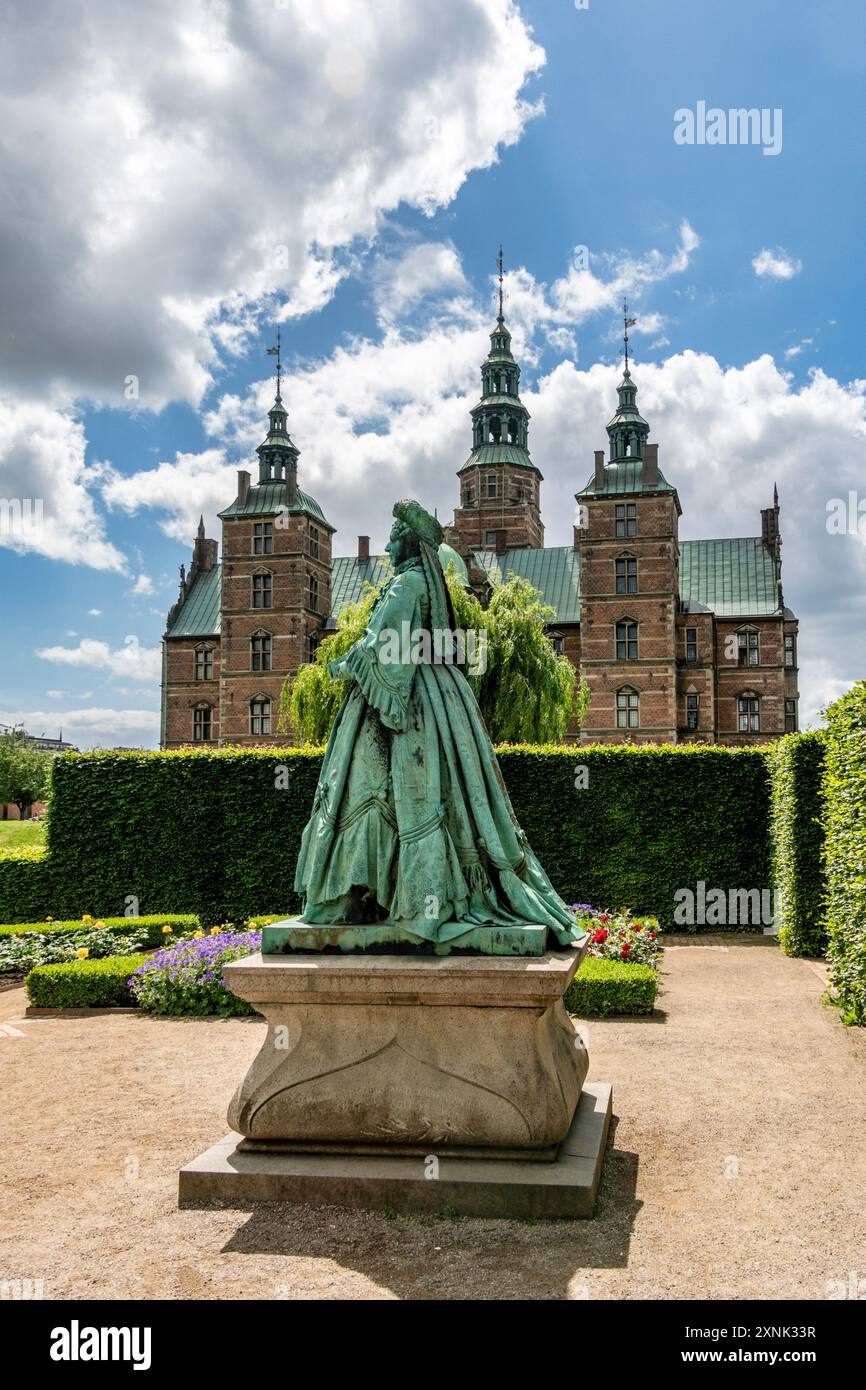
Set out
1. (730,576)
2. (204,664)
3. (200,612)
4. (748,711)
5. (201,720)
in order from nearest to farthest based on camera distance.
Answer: (748,711) < (730,576) < (201,720) < (204,664) < (200,612)

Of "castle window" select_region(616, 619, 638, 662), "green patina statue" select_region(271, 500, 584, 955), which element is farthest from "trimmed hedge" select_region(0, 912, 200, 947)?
"castle window" select_region(616, 619, 638, 662)

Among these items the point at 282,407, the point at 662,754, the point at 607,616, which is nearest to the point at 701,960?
the point at 662,754

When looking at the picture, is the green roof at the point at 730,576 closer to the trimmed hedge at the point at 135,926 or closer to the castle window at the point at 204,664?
the castle window at the point at 204,664

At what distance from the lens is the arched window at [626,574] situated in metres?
39.1

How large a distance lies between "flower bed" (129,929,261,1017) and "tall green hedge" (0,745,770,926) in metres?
5.22

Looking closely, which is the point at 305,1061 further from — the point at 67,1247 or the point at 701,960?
the point at 701,960

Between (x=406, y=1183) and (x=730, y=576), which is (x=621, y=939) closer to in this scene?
(x=406, y=1183)

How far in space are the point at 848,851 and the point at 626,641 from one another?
3047 cm

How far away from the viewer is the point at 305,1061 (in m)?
4.47

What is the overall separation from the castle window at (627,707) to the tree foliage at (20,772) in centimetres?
2821

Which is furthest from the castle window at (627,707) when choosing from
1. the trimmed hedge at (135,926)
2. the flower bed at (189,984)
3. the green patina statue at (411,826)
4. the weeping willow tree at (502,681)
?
the green patina statue at (411,826)

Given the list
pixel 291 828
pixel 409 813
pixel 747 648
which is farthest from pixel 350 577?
pixel 409 813

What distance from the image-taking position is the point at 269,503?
4256cm
